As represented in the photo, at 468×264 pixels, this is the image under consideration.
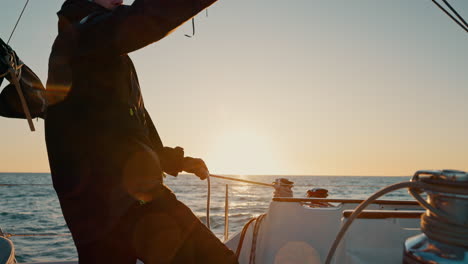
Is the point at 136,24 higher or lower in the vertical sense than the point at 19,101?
higher

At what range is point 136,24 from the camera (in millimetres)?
1097

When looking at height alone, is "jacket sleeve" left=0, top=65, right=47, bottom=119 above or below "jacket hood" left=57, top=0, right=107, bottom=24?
below

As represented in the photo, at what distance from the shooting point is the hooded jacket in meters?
1.11

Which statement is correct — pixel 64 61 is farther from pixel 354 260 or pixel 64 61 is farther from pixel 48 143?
pixel 354 260

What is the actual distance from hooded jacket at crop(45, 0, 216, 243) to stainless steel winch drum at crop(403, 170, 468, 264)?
776 millimetres

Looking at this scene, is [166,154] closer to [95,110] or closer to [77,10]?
[95,110]

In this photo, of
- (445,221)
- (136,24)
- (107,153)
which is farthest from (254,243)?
(445,221)

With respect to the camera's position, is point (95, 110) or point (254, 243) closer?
point (95, 110)

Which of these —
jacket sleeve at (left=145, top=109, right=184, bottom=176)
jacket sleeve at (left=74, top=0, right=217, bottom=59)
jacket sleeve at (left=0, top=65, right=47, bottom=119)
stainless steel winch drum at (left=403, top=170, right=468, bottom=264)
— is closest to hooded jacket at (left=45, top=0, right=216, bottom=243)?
jacket sleeve at (left=74, top=0, right=217, bottom=59)

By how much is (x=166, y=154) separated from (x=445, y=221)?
1202 mm

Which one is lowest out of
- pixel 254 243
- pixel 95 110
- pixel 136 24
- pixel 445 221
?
pixel 254 243

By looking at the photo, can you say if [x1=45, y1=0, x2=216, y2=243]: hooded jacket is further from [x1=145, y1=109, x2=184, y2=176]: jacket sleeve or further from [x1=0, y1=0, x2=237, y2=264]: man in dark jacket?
[x1=145, y1=109, x2=184, y2=176]: jacket sleeve

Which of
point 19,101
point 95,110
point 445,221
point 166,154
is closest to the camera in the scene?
point 445,221

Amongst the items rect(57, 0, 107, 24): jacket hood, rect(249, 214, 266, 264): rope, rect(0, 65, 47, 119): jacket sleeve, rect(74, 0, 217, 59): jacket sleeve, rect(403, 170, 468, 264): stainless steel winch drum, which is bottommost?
rect(249, 214, 266, 264): rope
